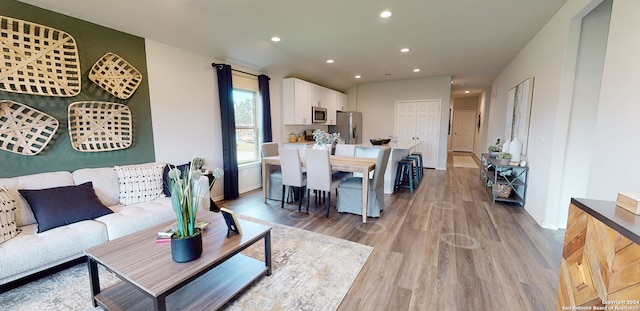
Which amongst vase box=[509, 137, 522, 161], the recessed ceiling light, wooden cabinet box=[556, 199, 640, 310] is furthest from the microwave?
wooden cabinet box=[556, 199, 640, 310]

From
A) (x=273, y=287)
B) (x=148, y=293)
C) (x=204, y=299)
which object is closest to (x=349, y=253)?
(x=273, y=287)

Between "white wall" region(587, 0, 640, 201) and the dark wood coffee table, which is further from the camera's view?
"white wall" region(587, 0, 640, 201)

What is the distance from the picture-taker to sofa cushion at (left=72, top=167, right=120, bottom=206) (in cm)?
257

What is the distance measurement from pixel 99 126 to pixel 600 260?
13.9ft

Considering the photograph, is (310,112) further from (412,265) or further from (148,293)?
(148,293)

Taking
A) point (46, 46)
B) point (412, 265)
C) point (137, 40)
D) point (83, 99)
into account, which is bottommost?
point (412, 265)

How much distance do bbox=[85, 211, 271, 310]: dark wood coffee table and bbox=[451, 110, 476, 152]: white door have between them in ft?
40.5

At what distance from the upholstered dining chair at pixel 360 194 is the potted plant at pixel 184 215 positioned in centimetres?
224

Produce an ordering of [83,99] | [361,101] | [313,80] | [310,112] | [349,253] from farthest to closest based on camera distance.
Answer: [361,101] → [313,80] → [310,112] → [83,99] → [349,253]

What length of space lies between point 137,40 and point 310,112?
3599 mm

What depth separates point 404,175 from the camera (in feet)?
17.0

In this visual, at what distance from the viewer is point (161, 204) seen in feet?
8.90

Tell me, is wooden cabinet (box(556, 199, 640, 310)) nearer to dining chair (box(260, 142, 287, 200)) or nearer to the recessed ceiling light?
the recessed ceiling light

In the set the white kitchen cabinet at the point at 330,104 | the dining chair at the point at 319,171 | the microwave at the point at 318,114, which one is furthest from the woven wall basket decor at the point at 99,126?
the white kitchen cabinet at the point at 330,104
